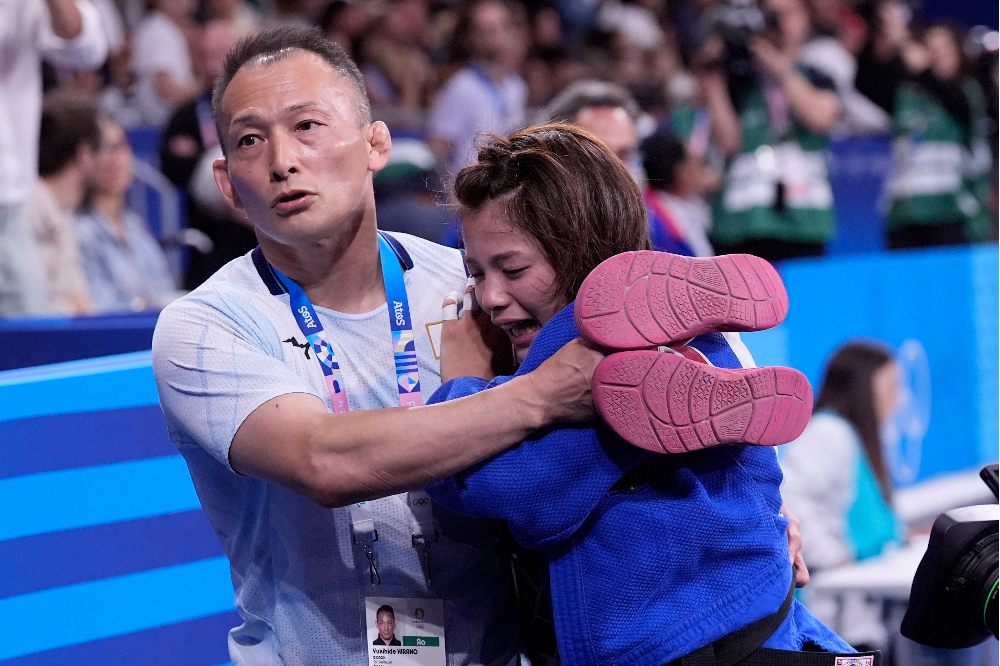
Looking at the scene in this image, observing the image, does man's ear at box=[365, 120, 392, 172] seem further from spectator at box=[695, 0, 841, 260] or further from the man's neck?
spectator at box=[695, 0, 841, 260]

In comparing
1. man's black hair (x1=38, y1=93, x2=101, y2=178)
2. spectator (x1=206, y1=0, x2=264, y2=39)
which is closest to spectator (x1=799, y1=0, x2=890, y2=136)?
spectator (x1=206, y1=0, x2=264, y2=39)

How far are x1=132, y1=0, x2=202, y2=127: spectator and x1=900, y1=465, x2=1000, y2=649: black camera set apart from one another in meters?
5.91

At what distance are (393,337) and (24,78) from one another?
2.43m

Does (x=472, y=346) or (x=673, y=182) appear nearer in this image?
(x=472, y=346)

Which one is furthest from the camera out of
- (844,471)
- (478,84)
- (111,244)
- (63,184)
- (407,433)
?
(478,84)

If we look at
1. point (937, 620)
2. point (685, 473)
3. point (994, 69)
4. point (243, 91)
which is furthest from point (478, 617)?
point (994, 69)

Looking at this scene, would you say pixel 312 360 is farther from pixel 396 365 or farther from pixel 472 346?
pixel 472 346

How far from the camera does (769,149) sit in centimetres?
627

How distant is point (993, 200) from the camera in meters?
8.51

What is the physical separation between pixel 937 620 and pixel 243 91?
154cm

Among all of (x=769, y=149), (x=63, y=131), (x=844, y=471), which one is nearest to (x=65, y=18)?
(x=63, y=131)

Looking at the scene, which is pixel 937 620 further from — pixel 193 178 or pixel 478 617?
pixel 193 178

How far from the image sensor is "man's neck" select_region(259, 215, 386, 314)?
2.09 meters

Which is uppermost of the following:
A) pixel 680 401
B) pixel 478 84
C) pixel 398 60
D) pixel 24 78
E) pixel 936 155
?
pixel 398 60
